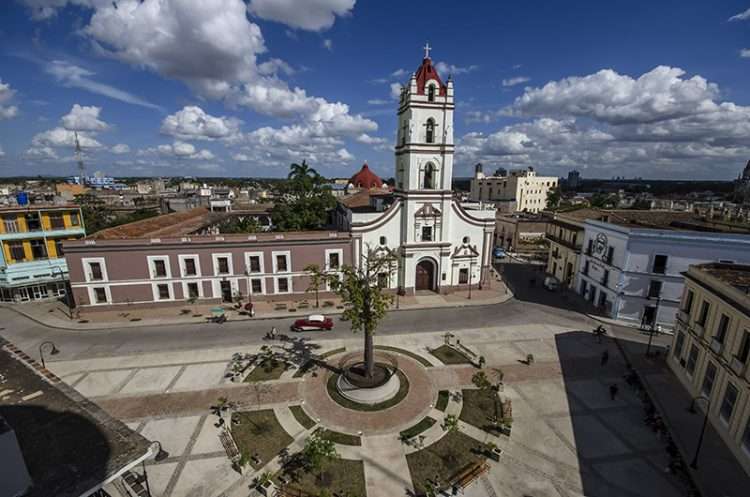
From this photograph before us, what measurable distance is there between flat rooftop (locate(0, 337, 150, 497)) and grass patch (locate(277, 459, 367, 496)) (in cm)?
743

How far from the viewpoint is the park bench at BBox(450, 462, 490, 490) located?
16888 millimetres

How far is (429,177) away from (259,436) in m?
29.8

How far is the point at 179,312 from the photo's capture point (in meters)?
36.2

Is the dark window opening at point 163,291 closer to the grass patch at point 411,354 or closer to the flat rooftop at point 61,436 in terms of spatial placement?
the flat rooftop at point 61,436

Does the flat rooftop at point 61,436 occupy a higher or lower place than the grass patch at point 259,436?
higher

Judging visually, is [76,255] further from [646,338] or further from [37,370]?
[646,338]

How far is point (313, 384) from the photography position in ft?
81.2

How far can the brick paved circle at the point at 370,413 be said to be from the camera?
2088 centimetres

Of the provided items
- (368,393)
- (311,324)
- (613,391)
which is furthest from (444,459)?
(311,324)

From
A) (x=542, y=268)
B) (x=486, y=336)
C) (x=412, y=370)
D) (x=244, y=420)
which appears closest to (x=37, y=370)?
(x=244, y=420)

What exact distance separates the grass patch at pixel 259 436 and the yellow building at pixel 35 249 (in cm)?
3302

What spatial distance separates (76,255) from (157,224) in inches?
457

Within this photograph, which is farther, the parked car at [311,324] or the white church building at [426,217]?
the white church building at [426,217]

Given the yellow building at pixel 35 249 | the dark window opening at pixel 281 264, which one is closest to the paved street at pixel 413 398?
the yellow building at pixel 35 249
